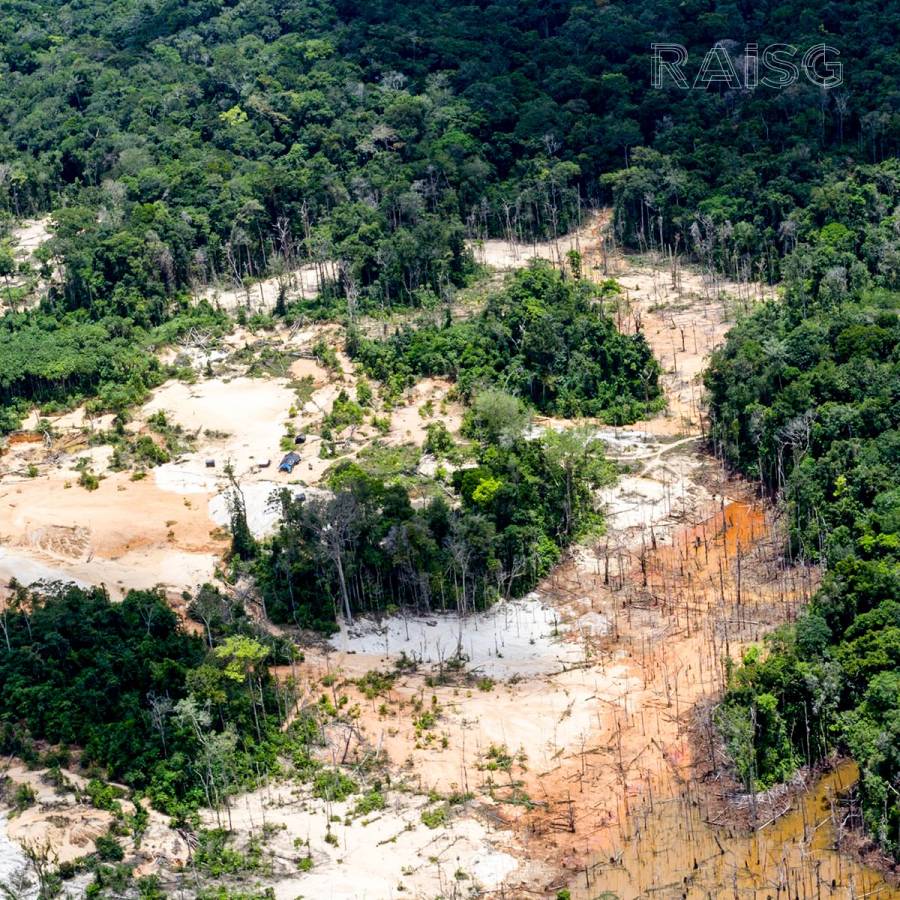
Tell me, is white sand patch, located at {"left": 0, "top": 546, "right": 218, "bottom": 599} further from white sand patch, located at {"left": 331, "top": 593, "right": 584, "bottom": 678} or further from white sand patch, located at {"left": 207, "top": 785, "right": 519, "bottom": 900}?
white sand patch, located at {"left": 207, "top": 785, "right": 519, "bottom": 900}

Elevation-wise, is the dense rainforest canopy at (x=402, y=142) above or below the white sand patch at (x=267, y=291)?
above

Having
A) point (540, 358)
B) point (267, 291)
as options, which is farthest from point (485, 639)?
point (267, 291)

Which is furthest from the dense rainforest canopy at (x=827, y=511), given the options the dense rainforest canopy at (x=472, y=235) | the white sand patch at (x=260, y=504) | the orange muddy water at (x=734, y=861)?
the white sand patch at (x=260, y=504)

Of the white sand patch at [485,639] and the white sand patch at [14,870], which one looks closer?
the white sand patch at [14,870]

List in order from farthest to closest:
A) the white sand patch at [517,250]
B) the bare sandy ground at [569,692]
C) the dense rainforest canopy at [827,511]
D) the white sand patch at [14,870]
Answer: the white sand patch at [517,250] < the dense rainforest canopy at [827,511] < the bare sandy ground at [569,692] < the white sand patch at [14,870]

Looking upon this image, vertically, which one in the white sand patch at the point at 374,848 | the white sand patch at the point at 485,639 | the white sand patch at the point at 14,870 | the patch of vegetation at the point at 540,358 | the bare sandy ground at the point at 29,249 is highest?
the bare sandy ground at the point at 29,249

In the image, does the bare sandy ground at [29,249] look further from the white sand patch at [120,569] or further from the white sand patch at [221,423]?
the white sand patch at [120,569]

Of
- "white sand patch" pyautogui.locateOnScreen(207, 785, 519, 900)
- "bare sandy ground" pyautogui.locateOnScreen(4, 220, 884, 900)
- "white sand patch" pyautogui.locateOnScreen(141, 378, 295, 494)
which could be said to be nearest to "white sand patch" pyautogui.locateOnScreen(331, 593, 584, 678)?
"bare sandy ground" pyautogui.locateOnScreen(4, 220, 884, 900)

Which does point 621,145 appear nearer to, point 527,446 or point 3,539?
point 527,446

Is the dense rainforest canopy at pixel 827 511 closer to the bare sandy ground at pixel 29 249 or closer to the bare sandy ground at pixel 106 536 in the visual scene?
the bare sandy ground at pixel 106 536

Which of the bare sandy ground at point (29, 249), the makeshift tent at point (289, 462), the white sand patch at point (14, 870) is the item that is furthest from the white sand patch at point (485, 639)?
the bare sandy ground at point (29, 249)

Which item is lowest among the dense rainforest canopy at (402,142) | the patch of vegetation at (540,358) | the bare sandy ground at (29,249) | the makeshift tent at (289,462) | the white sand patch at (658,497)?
the white sand patch at (658,497)

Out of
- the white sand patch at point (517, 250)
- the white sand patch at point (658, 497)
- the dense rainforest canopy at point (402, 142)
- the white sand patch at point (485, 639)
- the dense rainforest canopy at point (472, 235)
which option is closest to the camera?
the dense rainforest canopy at point (472, 235)
